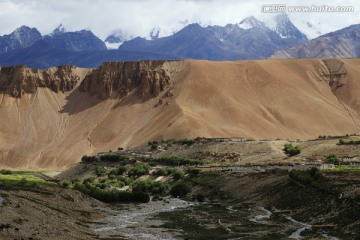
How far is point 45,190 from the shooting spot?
9706 centimetres

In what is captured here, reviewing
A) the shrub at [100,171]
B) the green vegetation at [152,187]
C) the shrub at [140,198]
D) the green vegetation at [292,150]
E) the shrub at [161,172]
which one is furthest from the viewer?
the shrub at [100,171]

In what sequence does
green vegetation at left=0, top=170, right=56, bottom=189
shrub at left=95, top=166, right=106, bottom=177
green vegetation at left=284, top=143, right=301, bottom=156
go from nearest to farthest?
green vegetation at left=0, top=170, right=56, bottom=189
green vegetation at left=284, top=143, right=301, bottom=156
shrub at left=95, top=166, right=106, bottom=177

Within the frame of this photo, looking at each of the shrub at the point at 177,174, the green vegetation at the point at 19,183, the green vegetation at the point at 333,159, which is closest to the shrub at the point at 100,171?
the green vegetation at the point at 19,183

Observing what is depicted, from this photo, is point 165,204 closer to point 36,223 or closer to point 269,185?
point 269,185

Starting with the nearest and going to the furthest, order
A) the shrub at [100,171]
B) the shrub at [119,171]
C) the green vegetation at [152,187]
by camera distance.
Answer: the green vegetation at [152,187]
the shrub at [119,171]
the shrub at [100,171]

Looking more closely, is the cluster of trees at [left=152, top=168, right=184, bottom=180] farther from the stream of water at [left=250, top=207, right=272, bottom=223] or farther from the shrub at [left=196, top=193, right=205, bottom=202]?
the stream of water at [left=250, top=207, right=272, bottom=223]

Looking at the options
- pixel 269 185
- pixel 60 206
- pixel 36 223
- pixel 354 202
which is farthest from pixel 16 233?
pixel 269 185

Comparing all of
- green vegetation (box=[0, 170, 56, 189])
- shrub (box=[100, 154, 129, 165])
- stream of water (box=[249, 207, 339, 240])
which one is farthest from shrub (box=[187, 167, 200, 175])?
stream of water (box=[249, 207, 339, 240])

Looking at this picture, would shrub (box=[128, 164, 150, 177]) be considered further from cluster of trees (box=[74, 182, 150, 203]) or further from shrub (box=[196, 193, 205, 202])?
shrub (box=[196, 193, 205, 202])

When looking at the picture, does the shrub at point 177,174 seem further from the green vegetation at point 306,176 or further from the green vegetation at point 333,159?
the green vegetation at point 306,176

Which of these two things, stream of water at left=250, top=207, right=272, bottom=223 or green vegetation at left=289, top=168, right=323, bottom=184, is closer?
stream of water at left=250, top=207, right=272, bottom=223

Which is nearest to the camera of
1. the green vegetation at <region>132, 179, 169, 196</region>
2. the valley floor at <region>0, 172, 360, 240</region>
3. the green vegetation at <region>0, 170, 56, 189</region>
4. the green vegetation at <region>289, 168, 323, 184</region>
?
the valley floor at <region>0, 172, 360, 240</region>

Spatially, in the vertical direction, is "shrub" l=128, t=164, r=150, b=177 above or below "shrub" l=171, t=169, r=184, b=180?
below

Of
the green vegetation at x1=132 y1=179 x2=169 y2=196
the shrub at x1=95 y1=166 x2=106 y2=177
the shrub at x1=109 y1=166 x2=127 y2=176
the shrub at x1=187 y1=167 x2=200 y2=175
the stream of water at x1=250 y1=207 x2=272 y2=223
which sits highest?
the stream of water at x1=250 y1=207 x2=272 y2=223
